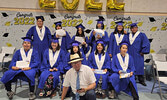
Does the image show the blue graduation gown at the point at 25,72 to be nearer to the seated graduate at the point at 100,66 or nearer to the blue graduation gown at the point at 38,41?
the blue graduation gown at the point at 38,41

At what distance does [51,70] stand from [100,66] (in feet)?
4.31

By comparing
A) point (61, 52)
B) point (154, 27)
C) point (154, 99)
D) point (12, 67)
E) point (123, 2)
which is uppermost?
point (123, 2)

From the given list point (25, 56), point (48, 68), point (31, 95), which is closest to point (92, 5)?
point (48, 68)

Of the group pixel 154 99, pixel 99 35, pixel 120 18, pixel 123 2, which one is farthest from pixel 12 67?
pixel 123 2

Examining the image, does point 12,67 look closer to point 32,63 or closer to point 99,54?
point 32,63

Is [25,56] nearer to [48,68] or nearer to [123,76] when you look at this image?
[48,68]

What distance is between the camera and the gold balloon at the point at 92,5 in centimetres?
594

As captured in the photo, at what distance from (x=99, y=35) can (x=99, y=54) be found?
754 millimetres

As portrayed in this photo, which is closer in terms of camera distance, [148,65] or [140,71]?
[140,71]

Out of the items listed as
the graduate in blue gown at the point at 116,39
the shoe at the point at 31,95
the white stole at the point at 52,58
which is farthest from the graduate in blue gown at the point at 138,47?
the shoe at the point at 31,95

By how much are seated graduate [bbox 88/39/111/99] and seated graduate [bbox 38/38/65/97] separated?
89cm

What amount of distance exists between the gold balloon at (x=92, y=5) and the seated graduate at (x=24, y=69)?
2.96 m

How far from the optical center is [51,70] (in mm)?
3963

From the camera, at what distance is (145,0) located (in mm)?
6324
